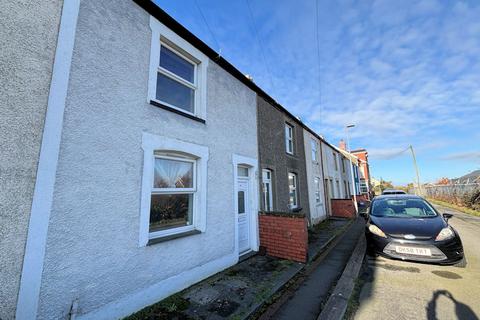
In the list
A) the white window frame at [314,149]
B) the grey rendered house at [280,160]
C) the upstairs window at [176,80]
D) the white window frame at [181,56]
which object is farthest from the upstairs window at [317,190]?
the upstairs window at [176,80]

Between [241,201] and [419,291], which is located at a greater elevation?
[241,201]

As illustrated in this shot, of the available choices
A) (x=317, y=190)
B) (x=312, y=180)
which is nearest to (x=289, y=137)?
(x=312, y=180)

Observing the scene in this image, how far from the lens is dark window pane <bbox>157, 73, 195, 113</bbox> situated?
4363mm

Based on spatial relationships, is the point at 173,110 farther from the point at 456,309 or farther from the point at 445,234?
the point at 445,234

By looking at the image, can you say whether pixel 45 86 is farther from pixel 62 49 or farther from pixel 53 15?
pixel 53 15

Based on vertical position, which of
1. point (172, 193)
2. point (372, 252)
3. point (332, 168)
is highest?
point (332, 168)

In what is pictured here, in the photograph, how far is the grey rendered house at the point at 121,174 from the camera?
2.50 meters

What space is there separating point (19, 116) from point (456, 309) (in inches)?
255

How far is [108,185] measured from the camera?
10.1ft

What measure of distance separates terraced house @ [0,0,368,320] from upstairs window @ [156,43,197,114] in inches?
1.0

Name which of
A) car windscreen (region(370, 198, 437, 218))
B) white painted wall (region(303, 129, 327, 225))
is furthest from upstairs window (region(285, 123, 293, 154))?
car windscreen (region(370, 198, 437, 218))

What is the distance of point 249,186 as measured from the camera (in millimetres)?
6582

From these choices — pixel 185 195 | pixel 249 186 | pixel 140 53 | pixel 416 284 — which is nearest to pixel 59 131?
pixel 140 53

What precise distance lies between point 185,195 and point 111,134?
1.93 m
